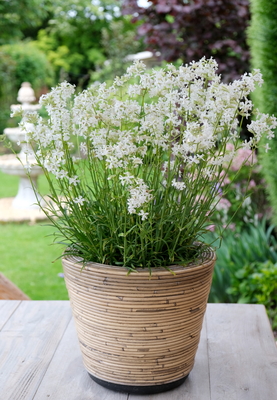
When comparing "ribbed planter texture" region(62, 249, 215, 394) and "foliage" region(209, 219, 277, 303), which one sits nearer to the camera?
"ribbed planter texture" region(62, 249, 215, 394)

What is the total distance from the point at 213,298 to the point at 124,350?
177 centimetres

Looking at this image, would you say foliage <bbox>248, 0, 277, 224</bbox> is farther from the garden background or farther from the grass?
the grass

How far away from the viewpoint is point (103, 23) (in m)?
16.5

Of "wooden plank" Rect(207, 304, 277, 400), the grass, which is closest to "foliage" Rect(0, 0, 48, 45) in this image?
the grass

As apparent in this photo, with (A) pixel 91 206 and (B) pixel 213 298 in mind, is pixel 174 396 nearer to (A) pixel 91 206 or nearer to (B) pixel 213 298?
(A) pixel 91 206

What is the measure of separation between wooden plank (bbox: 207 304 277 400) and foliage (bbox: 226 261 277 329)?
1048mm

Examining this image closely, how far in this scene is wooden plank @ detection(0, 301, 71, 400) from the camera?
3.73 feet

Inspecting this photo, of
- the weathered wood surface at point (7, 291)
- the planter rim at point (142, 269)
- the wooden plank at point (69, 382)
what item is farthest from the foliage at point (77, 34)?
the planter rim at point (142, 269)

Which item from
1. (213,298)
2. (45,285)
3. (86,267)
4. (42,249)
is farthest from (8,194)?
(86,267)

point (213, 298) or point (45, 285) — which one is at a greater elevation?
point (213, 298)

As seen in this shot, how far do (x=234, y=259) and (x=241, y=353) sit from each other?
161 cm

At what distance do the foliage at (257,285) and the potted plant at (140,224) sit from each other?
155 cm

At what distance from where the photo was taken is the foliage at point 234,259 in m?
2.75

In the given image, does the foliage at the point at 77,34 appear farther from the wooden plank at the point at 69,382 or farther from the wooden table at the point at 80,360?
the wooden plank at the point at 69,382
